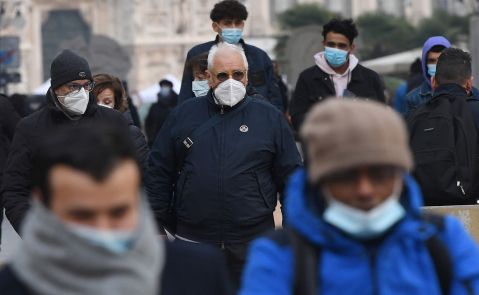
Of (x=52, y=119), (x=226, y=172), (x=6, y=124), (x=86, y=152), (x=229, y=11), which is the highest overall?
(x=86, y=152)

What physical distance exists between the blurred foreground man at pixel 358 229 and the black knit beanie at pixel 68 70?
4.42m

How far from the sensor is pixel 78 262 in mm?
3416

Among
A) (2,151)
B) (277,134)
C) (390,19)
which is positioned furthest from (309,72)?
(390,19)

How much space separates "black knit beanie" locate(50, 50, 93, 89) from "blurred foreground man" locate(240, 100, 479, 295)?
4417mm

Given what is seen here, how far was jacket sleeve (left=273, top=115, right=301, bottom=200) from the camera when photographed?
7328mm

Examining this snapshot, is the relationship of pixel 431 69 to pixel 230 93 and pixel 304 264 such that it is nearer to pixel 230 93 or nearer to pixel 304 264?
pixel 230 93

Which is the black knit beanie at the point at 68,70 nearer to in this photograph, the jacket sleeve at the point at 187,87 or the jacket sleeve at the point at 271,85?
the jacket sleeve at the point at 187,87

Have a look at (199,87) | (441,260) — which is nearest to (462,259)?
(441,260)

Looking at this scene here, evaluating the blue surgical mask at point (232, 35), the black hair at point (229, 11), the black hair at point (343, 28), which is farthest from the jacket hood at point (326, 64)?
the blue surgical mask at point (232, 35)

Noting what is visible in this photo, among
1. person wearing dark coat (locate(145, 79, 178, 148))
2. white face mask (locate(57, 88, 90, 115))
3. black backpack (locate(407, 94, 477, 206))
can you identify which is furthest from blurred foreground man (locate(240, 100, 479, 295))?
person wearing dark coat (locate(145, 79, 178, 148))

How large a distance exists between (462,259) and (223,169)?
3.50 metres

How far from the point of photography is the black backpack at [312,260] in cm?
374

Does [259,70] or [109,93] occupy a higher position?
[259,70]

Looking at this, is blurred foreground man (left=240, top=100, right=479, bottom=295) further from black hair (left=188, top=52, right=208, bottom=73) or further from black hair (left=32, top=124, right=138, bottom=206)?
black hair (left=188, top=52, right=208, bottom=73)
